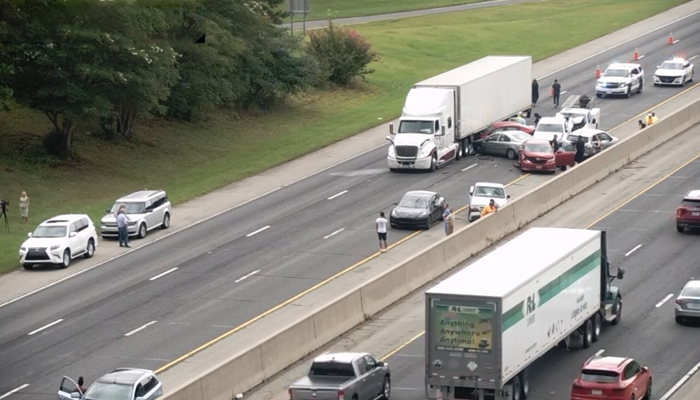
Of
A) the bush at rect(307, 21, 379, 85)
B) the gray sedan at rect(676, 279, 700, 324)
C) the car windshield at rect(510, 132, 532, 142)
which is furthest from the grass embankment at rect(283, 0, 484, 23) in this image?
the gray sedan at rect(676, 279, 700, 324)

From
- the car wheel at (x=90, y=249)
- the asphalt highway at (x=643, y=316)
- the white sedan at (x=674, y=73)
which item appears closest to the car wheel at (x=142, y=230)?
the car wheel at (x=90, y=249)

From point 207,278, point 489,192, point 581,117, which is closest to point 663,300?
point 489,192

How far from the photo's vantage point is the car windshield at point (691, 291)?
40.0 metres

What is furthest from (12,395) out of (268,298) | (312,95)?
(312,95)

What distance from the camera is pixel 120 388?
31.8 m

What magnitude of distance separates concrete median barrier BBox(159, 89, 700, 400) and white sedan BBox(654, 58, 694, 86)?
61.6 feet

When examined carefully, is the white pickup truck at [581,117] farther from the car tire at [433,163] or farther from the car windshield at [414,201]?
the car windshield at [414,201]

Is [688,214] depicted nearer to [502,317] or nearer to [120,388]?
[502,317]

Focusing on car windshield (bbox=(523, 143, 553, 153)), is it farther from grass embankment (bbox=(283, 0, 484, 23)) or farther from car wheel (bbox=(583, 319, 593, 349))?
grass embankment (bbox=(283, 0, 484, 23))

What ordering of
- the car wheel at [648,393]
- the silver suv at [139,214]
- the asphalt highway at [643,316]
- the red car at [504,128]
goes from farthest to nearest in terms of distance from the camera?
the red car at [504,128]
the silver suv at [139,214]
the asphalt highway at [643,316]
the car wheel at [648,393]

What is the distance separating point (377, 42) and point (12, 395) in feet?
214

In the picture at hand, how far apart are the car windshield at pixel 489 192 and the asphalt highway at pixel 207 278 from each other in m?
2.17

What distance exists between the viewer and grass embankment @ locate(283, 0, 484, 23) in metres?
115

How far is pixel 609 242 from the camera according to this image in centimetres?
5097
